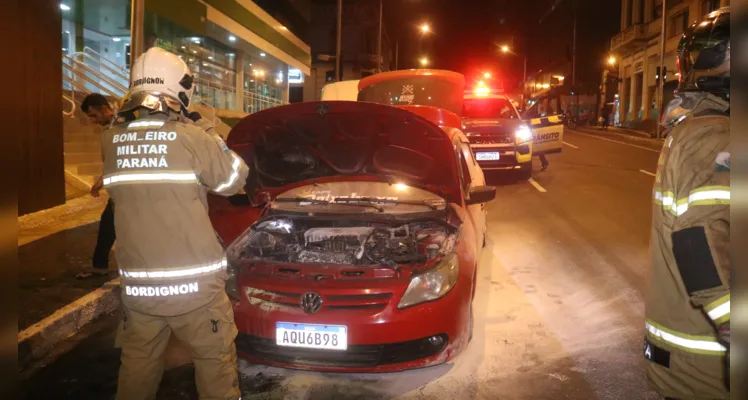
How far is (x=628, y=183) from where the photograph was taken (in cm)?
1160

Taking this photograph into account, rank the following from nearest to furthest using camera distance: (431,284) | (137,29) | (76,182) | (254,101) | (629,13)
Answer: (431,284) → (137,29) → (76,182) → (254,101) → (629,13)

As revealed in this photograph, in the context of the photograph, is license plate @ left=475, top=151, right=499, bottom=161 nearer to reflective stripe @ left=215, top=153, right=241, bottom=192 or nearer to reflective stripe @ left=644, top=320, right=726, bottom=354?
reflective stripe @ left=215, top=153, right=241, bottom=192

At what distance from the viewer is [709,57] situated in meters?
2.04

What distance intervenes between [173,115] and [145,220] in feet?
1.78

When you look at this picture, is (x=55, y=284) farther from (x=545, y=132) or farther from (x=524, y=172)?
(x=545, y=132)

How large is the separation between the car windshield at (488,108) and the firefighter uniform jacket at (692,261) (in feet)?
33.7

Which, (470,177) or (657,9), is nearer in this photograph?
(470,177)

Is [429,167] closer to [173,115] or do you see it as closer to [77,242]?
[173,115]

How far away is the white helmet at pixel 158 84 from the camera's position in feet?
9.01

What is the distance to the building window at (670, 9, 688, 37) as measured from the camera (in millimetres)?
33438

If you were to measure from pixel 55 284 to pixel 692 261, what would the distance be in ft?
17.6

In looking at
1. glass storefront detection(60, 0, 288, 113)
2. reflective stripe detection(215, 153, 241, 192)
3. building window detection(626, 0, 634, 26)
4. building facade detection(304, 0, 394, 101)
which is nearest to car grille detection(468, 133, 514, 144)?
glass storefront detection(60, 0, 288, 113)

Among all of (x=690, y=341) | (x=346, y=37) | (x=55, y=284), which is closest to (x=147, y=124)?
(x=690, y=341)

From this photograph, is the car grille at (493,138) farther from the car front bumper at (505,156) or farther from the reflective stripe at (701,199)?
the reflective stripe at (701,199)
